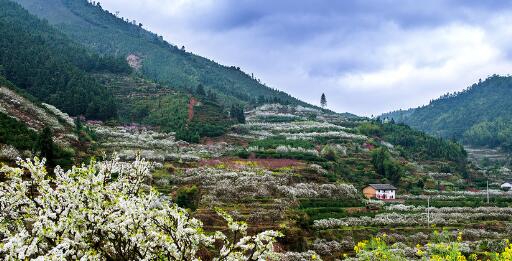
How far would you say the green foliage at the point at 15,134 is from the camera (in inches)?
1795

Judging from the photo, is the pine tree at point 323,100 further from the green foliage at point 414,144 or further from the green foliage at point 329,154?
the green foliage at point 329,154

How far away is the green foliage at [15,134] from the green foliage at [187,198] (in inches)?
611

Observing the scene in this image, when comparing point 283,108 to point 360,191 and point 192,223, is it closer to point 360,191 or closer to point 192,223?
point 360,191

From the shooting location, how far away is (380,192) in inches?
2977

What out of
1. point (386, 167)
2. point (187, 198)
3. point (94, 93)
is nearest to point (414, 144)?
point (386, 167)

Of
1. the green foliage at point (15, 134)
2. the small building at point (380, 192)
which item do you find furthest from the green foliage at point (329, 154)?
the green foliage at point (15, 134)

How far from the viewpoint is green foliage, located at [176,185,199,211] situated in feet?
163

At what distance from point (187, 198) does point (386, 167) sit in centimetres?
4844

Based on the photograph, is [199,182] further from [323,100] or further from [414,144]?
[323,100]

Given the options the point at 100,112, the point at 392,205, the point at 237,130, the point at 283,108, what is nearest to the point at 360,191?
the point at 392,205

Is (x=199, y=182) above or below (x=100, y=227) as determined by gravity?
below

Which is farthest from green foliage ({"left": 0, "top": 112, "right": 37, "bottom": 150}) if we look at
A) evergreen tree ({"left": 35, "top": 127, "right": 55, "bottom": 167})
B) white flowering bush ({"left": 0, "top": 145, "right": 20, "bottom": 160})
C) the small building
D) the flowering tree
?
the small building

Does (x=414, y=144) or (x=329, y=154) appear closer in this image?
(x=329, y=154)

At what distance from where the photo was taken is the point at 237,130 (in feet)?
351
